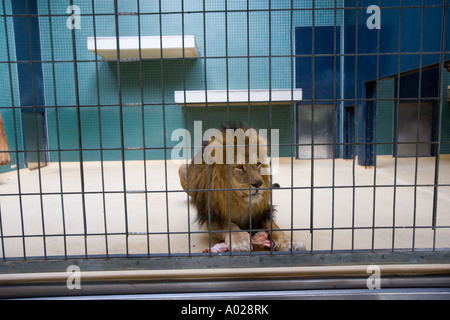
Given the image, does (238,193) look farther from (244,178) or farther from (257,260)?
(257,260)

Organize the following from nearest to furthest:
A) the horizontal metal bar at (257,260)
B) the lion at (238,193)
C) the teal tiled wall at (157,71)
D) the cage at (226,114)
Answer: the horizontal metal bar at (257,260)
the lion at (238,193)
the cage at (226,114)
the teal tiled wall at (157,71)

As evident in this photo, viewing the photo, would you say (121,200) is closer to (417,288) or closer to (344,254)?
(344,254)

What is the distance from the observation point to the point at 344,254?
201 cm

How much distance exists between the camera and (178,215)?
11.3 feet

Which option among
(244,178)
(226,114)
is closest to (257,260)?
(244,178)

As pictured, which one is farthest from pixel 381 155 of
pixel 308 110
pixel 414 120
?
pixel 308 110

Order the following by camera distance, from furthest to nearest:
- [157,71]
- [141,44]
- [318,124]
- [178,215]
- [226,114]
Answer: [318,124] → [157,71] → [226,114] → [141,44] → [178,215]

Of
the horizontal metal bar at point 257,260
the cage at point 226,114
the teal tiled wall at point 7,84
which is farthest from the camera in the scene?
the teal tiled wall at point 7,84

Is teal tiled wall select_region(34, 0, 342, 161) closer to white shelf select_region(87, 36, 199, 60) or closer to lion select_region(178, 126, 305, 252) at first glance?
white shelf select_region(87, 36, 199, 60)

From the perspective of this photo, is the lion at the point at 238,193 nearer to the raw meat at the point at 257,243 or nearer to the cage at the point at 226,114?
the raw meat at the point at 257,243

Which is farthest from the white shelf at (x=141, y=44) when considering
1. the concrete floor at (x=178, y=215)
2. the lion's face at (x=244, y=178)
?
the lion's face at (x=244, y=178)

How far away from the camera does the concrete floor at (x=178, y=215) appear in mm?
2422
